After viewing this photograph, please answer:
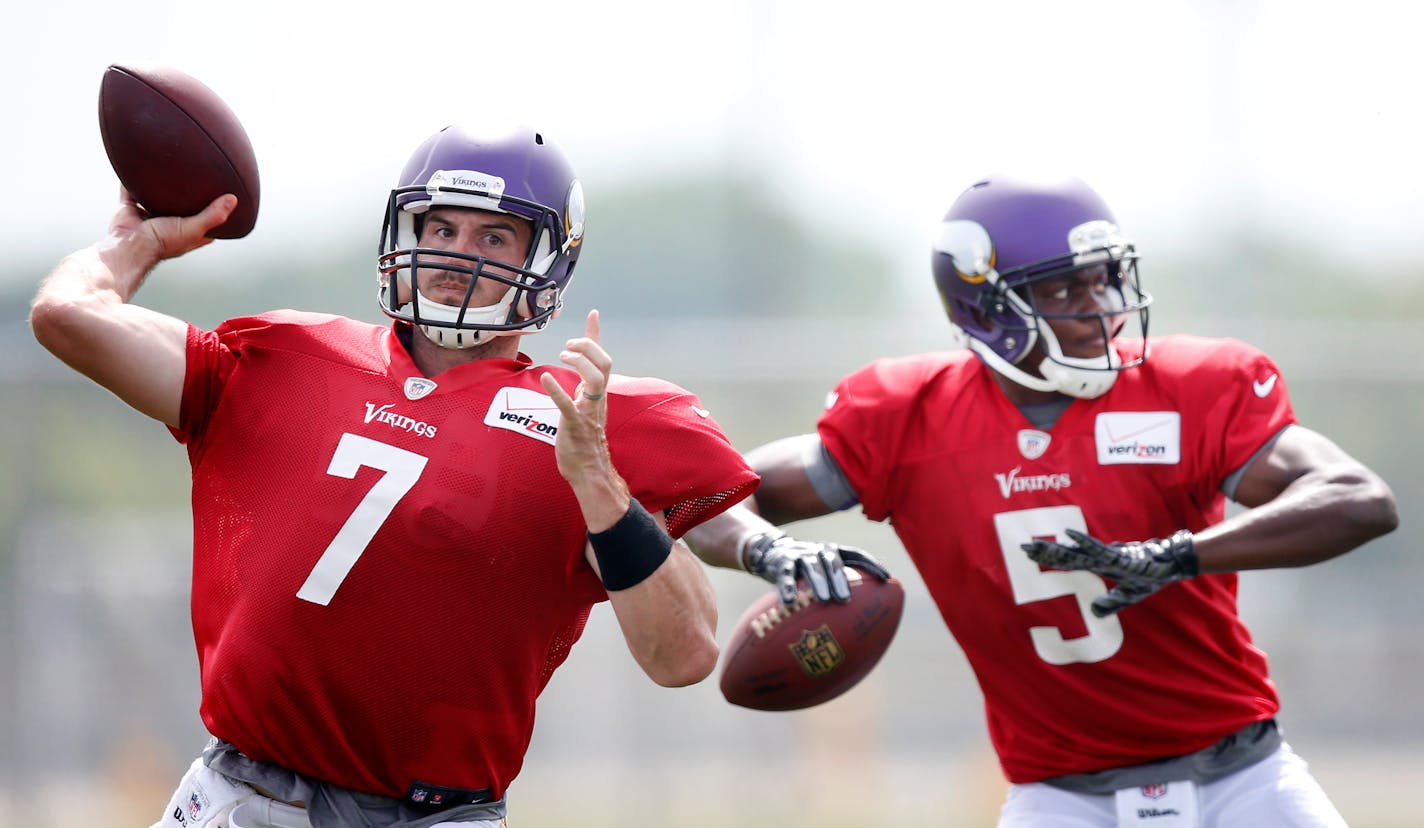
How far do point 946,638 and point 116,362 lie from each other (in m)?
6.72

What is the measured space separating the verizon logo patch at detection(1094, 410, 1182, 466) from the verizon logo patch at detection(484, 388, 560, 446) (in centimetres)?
148

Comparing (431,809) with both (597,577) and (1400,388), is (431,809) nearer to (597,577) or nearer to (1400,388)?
(597,577)

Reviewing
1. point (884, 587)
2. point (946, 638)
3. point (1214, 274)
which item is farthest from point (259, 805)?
point (1214, 274)

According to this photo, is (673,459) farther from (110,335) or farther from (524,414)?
(110,335)

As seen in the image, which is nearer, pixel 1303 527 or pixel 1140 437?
pixel 1303 527

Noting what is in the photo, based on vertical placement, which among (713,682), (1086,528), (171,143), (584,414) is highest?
(171,143)

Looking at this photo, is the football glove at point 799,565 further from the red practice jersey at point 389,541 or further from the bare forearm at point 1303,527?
the bare forearm at point 1303,527

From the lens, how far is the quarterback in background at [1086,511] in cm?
357

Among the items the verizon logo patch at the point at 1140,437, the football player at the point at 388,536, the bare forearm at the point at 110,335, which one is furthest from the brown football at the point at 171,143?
the verizon logo patch at the point at 1140,437

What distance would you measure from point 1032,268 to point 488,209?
4.85 ft

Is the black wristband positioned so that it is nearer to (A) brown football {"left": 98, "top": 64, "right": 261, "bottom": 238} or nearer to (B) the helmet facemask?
(B) the helmet facemask

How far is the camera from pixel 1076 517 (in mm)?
3764

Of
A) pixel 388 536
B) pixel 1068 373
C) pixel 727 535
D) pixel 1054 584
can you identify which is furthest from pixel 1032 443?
pixel 388 536

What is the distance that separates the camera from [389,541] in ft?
9.48
